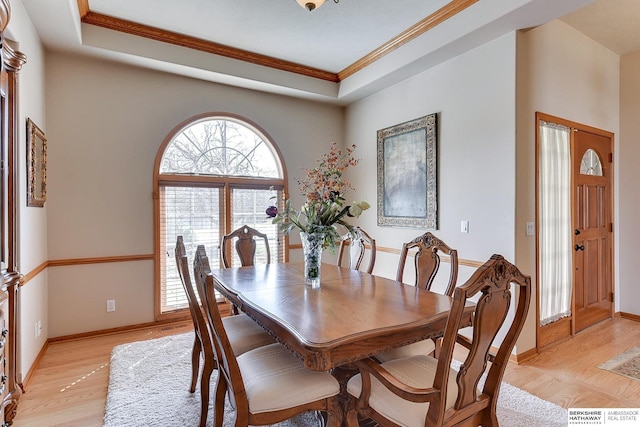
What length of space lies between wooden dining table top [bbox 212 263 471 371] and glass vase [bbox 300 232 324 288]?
0.07 m

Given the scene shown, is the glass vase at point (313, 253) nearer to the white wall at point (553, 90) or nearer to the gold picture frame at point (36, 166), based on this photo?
the white wall at point (553, 90)

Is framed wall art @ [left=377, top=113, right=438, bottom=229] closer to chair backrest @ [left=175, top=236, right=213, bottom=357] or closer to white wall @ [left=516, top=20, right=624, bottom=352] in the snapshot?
white wall @ [left=516, top=20, right=624, bottom=352]

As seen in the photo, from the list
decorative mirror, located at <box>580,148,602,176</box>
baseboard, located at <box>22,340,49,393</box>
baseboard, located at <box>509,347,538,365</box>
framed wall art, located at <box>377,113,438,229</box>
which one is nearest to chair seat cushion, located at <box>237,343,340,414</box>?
baseboard, located at <box>22,340,49,393</box>

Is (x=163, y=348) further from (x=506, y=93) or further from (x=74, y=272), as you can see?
(x=506, y=93)

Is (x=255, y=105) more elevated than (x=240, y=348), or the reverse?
(x=255, y=105)

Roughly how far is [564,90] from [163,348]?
4.54m

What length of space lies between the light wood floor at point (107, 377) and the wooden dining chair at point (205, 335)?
29.7 inches

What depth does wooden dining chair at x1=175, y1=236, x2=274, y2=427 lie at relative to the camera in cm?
181

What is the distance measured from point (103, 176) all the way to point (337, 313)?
120 inches

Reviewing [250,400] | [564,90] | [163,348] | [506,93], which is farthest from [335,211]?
[564,90]

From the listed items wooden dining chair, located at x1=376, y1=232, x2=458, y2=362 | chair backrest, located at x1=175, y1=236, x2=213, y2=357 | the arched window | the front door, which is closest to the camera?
chair backrest, located at x1=175, y1=236, x2=213, y2=357

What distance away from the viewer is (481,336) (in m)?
1.28

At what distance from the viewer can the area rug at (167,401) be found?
2043 mm

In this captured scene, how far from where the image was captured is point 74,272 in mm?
3340
